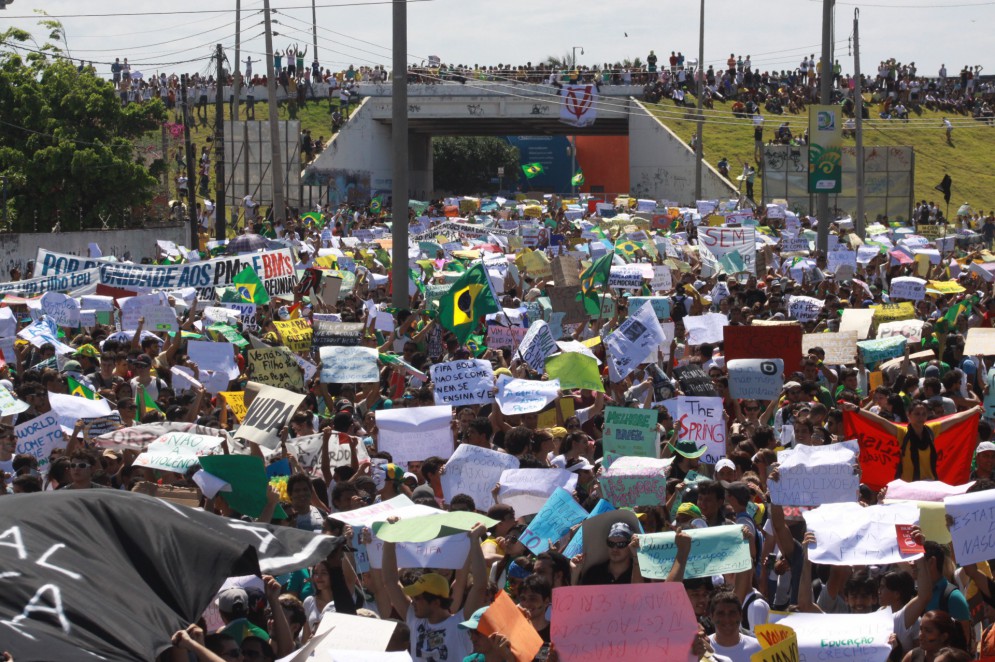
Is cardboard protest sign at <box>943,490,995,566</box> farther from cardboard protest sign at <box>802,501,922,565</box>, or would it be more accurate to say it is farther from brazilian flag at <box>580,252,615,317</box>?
brazilian flag at <box>580,252,615,317</box>

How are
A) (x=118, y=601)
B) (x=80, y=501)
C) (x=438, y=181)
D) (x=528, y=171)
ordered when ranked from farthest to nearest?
(x=438, y=181) < (x=528, y=171) < (x=80, y=501) < (x=118, y=601)

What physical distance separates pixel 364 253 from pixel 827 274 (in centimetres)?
702

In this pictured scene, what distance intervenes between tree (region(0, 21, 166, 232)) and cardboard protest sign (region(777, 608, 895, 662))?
3165 centimetres

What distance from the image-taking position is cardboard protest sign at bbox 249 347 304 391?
1185cm

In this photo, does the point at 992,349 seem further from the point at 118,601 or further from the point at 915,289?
the point at 118,601

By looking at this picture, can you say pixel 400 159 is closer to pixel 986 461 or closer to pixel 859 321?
pixel 859 321

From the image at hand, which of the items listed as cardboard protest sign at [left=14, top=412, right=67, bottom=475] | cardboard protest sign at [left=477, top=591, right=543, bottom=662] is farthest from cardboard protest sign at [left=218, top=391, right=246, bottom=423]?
cardboard protest sign at [left=477, top=591, right=543, bottom=662]

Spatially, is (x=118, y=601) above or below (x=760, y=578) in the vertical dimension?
above

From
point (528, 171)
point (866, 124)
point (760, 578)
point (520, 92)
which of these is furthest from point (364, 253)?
point (866, 124)

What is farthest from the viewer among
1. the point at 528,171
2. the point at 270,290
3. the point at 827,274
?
the point at 528,171

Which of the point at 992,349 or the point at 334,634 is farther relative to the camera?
the point at 992,349

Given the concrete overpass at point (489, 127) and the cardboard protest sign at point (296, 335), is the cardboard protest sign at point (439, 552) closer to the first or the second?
the cardboard protest sign at point (296, 335)

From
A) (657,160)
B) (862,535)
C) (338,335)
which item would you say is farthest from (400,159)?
(657,160)

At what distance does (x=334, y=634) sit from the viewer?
564cm
